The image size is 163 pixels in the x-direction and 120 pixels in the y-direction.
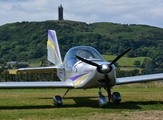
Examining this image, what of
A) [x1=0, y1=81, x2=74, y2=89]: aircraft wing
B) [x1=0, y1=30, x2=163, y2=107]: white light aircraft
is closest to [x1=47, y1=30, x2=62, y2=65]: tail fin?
[x1=0, y1=30, x2=163, y2=107]: white light aircraft

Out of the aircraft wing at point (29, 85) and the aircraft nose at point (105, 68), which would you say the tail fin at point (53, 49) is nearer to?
the aircraft wing at point (29, 85)

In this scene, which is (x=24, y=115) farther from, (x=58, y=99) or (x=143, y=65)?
(x=143, y=65)

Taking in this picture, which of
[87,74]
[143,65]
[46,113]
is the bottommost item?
[143,65]

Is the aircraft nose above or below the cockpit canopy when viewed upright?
below

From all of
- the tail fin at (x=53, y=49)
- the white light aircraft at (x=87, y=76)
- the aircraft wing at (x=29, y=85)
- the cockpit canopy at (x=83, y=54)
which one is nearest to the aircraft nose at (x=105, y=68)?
the white light aircraft at (x=87, y=76)

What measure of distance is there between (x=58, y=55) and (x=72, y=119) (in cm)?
1120

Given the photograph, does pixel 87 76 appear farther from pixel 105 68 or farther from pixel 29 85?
pixel 29 85

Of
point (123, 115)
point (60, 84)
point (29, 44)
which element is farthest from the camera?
point (29, 44)

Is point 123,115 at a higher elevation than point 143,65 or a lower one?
higher

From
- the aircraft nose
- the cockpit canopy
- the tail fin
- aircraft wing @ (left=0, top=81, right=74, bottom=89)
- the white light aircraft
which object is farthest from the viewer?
the tail fin

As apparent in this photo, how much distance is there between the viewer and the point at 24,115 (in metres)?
11.5

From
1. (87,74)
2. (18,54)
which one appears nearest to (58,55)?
(87,74)

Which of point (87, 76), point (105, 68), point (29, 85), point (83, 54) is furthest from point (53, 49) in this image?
point (105, 68)

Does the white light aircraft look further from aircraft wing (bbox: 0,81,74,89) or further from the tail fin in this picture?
the tail fin
